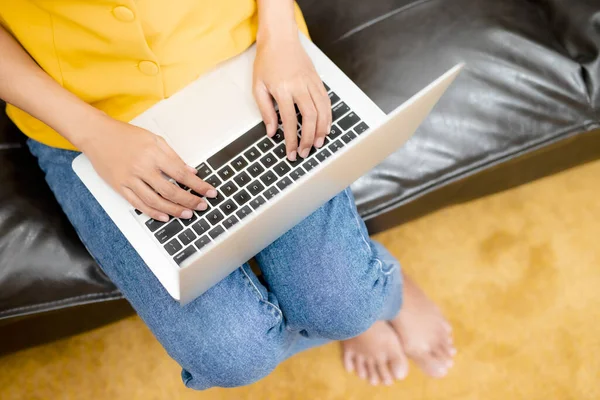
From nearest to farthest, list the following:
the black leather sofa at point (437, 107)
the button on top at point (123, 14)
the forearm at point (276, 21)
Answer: the button on top at point (123, 14), the forearm at point (276, 21), the black leather sofa at point (437, 107)

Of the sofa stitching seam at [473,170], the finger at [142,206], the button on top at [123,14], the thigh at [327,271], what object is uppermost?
the button on top at [123,14]

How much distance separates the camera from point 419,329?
114 cm

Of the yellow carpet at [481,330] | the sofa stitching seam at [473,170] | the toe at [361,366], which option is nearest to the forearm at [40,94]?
the sofa stitching seam at [473,170]

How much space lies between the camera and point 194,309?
2.58 feet

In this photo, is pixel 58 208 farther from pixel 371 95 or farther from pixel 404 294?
pixel 404 294

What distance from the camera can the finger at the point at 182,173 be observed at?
0.68 m

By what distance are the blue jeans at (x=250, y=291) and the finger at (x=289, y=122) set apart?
145 mm

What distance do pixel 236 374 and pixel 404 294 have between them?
47 cm

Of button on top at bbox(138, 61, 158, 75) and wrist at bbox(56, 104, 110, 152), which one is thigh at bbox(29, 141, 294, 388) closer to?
wrist at bbox(56, 104, 110, 152)

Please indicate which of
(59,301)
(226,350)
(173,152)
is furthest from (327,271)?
(59,301)

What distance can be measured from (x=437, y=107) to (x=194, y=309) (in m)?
0.56

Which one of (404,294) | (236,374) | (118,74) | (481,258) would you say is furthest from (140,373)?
(481,258)

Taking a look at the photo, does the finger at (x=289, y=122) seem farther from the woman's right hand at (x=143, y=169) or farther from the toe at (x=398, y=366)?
the toe at (x=398, y=366)

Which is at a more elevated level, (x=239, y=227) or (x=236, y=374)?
(x=239, y=227)
